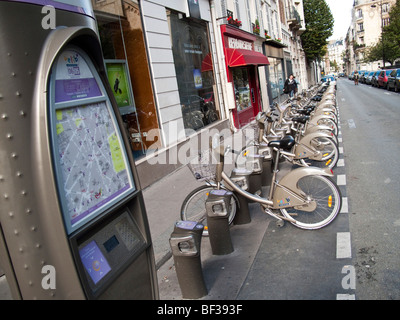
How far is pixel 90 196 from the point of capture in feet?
6.33

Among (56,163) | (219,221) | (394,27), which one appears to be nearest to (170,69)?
(219,221)

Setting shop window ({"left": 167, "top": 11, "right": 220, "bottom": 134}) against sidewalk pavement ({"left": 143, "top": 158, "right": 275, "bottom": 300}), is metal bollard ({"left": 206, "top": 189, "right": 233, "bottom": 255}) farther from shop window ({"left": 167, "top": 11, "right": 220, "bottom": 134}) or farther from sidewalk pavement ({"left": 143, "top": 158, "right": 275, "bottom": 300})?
shop window ({"left": 167, "top": 11, "right": 220, "bottom": 134})

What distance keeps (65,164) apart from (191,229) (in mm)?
1707

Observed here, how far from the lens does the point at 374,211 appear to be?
192 inches

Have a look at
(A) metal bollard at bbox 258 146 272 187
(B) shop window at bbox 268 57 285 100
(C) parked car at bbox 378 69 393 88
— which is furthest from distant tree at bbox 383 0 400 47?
(A) metal bollard at bbox 258 146 272 187

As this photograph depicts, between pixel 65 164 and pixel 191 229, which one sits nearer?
pixel 65 164

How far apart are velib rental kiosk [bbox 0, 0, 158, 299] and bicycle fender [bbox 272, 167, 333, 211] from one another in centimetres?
275

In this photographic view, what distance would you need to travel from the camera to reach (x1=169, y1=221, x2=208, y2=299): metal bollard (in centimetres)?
321

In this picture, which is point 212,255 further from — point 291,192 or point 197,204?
point 291,192

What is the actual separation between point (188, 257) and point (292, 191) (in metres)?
1.81
